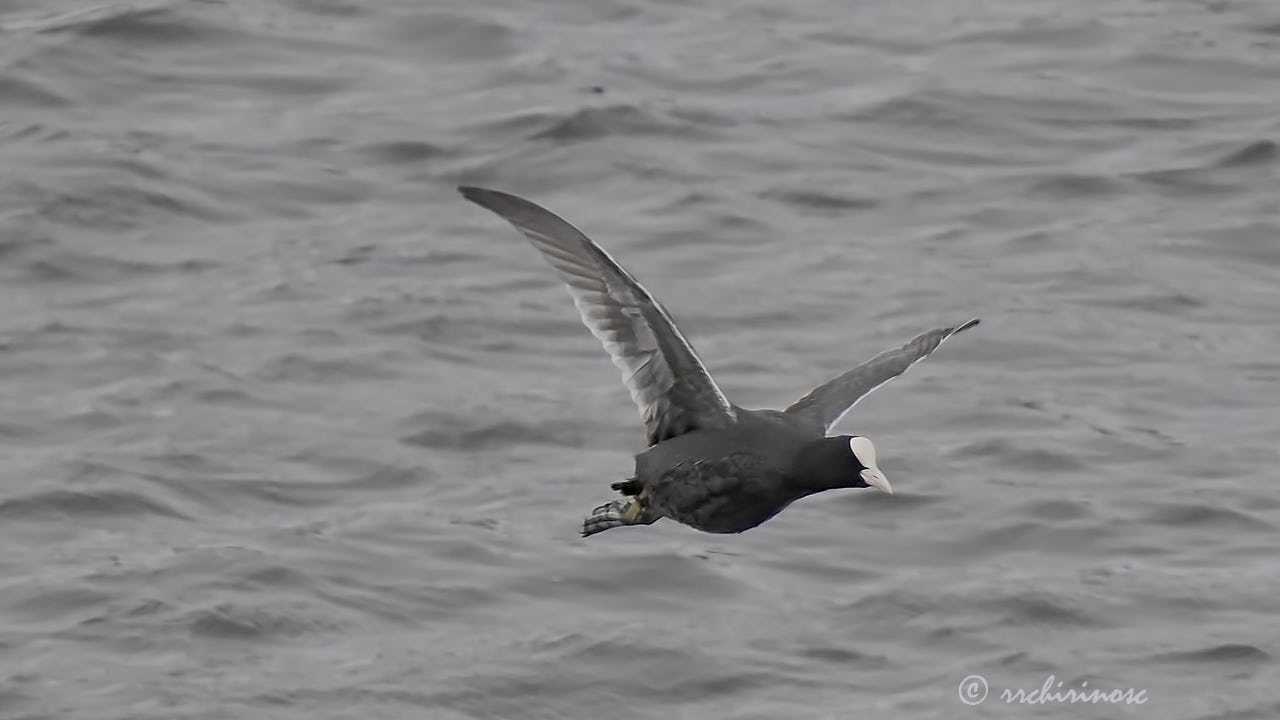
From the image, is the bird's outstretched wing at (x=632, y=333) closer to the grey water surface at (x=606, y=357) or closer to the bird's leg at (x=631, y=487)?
the bird's leg at (x=631, y=487)

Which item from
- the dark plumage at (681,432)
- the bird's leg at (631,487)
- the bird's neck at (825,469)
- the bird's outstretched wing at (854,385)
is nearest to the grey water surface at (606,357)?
the bird's outstretched wing at (854,385)

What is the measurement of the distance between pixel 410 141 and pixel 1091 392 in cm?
572

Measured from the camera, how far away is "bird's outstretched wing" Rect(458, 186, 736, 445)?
8070mm

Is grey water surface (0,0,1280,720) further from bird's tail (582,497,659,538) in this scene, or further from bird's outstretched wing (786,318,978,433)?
bird's tail (582,497,659,538)

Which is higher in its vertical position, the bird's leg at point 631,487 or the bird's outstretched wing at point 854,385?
the bird's outstretched wing at point 854,385

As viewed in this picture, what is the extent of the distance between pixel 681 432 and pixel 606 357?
678 cm

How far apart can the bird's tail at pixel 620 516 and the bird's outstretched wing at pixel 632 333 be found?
0.86 feet

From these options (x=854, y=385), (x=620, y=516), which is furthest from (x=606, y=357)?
(x=620, y=516)

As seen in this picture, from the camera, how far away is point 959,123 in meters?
18.4

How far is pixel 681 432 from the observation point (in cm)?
831

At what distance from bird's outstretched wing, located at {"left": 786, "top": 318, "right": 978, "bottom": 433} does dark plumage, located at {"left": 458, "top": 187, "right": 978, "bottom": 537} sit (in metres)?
0.08

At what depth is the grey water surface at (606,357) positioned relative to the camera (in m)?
12.8

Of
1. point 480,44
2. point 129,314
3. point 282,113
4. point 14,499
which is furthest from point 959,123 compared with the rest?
point 14,499

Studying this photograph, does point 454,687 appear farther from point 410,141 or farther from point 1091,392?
point 410,141
